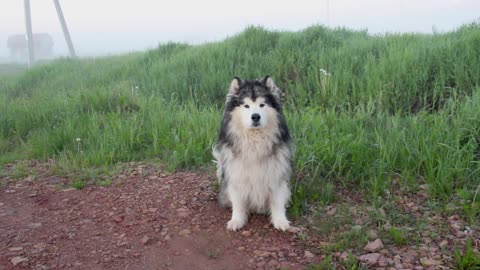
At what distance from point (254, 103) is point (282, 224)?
0.97m

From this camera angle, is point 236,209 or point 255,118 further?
point 236,209

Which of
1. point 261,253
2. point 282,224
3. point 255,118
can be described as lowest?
point 261,253

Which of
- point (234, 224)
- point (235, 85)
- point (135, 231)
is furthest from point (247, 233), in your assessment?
point (235, 85)

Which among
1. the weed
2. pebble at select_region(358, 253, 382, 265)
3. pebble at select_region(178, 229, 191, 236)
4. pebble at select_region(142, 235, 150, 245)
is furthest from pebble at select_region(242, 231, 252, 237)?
the weed

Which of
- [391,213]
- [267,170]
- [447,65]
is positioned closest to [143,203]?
[267,170]

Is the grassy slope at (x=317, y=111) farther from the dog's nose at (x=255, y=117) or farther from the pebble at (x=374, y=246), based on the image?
the dog's nose at (x=255, y=117)

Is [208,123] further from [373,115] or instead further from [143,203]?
[373,115]

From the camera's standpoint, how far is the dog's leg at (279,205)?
10.4ft

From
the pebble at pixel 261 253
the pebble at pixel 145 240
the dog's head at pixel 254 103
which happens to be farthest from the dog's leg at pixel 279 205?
the pebble at pixel 145 240

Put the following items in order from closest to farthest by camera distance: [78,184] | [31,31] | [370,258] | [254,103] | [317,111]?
[370,258], [254,103], [78,184], [317,111], [31,31]

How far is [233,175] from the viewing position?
10.5ft

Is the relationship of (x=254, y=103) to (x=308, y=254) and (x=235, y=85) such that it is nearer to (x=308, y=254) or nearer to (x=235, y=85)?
(x=235, y=85)

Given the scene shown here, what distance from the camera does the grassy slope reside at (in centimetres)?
371

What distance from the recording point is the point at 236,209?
10.6 ft
